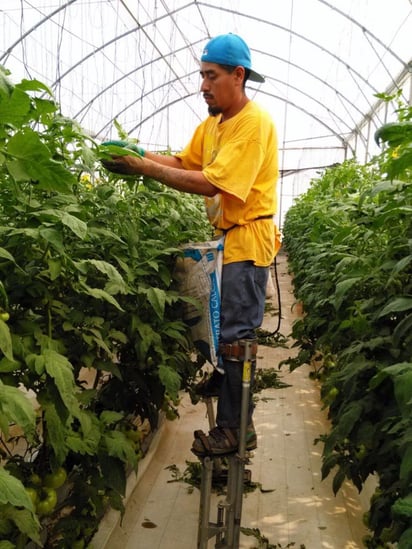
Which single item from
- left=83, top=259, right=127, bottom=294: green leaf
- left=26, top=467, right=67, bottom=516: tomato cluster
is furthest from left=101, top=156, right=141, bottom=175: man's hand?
left=26, top=467, right=67, bottom=516: tomato cluster

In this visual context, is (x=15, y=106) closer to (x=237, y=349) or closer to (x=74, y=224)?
(x=74, y=224)

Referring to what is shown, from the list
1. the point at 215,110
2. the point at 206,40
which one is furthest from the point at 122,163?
the point at 206,40

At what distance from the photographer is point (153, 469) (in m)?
3.42

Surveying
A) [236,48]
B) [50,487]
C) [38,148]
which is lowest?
[50,487]

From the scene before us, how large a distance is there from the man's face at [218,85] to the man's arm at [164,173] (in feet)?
1.31

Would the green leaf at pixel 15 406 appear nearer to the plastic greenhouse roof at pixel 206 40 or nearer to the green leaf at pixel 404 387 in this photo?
the green leaf at pixel 404 387

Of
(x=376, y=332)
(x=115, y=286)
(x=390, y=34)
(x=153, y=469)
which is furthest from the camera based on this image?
(x=390, y=34)

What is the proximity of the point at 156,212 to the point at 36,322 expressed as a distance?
1.20m

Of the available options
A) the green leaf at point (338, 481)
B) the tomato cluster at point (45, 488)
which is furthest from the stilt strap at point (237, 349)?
the tomato cluster at point (45, 488)

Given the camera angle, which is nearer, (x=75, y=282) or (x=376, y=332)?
(x=75, y=282)

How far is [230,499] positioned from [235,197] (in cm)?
119

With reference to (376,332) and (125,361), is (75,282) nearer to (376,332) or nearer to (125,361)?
(125,361)

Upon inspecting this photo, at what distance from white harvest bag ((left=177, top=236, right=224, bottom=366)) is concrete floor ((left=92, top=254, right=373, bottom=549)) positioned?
0.81 metres

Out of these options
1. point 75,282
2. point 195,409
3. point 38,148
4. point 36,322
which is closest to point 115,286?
point 75,282
